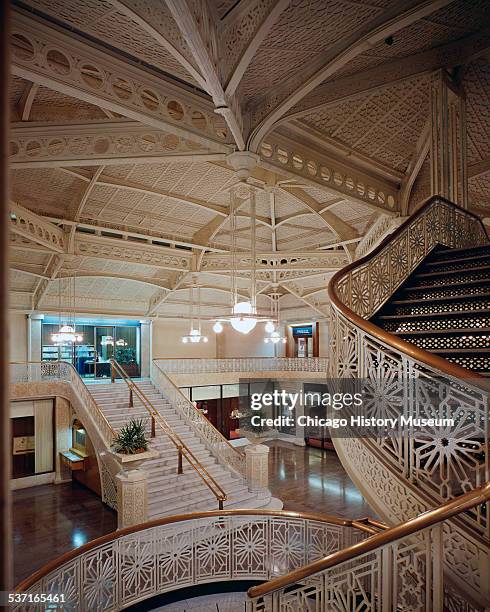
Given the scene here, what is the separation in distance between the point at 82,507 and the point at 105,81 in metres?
9.67

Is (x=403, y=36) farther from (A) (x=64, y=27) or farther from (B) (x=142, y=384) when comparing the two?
(B) (x=142, y=384)

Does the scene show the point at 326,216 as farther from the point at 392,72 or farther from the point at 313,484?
the point at 313,484

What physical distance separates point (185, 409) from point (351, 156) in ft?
28.9

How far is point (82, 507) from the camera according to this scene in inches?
400

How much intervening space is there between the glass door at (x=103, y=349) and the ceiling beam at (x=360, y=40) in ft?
47.5

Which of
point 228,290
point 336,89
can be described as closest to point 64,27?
point 336,89

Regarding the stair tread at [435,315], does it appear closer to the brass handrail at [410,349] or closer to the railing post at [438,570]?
the brass handrail at [410,349]

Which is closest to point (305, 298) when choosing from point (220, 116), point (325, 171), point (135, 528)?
point (325, 171)

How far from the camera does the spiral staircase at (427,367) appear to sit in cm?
246

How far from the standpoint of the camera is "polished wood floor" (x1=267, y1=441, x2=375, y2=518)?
9711 mm

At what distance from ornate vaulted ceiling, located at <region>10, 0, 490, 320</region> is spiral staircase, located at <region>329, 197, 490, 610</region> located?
2.01m

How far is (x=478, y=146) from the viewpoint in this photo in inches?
294

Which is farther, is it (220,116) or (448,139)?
(448,139)

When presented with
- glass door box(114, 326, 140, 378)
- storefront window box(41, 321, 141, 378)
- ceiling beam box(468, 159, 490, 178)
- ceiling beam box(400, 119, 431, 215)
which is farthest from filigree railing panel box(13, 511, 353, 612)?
glass door box(114, 326, 140, 378)
